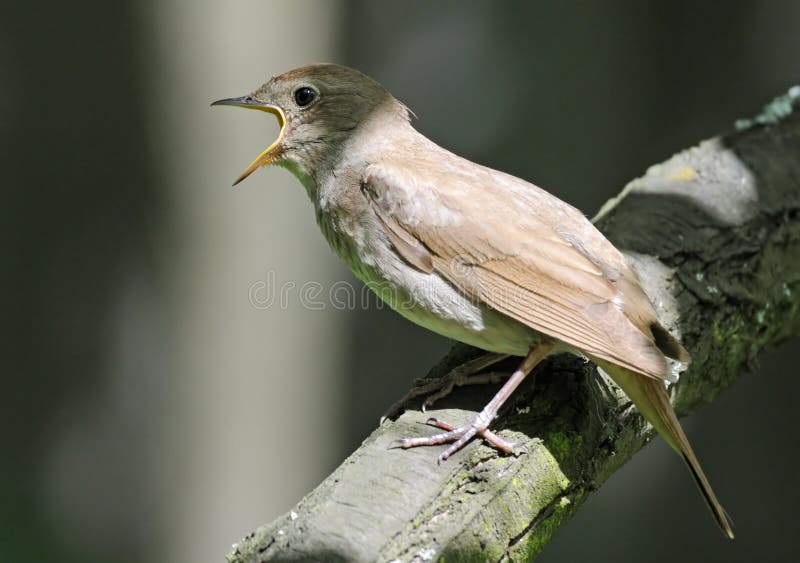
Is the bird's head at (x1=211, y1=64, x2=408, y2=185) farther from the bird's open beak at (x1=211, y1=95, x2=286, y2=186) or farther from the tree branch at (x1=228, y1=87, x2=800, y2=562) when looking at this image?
the tree branch at (x1=228, y1=87, x2=800, y2=562)

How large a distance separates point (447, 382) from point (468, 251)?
0.49m

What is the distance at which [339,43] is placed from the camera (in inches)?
251

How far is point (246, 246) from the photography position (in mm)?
6406

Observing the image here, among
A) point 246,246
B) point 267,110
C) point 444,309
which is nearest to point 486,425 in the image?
point 444,309

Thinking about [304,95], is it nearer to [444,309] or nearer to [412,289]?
[412,289]

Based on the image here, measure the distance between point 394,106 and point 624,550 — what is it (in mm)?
3475

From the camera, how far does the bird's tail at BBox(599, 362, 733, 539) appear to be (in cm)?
326

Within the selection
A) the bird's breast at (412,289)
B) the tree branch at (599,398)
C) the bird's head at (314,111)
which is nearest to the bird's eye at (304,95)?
the bird's head at (314,111)

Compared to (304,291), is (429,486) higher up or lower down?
higher up

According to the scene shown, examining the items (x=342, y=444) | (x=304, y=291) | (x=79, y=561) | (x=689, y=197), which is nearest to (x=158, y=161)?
(x=304, y=291)

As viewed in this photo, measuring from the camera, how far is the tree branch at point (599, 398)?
8.47 ft

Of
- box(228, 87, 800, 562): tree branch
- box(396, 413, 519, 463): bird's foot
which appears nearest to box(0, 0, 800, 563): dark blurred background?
box(228, 87, 800, 562): tree branch

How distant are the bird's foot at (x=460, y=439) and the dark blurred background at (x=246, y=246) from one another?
317 cm

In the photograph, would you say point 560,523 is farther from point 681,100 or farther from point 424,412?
point 681,100
